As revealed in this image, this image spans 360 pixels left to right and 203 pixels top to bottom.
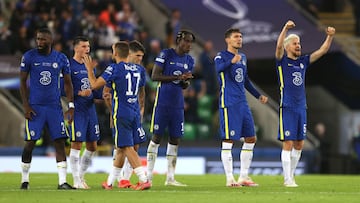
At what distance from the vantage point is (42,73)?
15.3 meters

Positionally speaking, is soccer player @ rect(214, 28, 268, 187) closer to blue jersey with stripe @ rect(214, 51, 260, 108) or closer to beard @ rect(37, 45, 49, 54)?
blue jersey with stripe @ rect(214, 51, 260, 108)

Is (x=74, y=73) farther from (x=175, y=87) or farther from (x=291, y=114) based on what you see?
(x=291, y=114)

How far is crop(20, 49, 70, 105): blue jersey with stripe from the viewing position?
15266 millimetres

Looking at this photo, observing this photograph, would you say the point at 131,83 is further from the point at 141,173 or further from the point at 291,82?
the point at 291,82

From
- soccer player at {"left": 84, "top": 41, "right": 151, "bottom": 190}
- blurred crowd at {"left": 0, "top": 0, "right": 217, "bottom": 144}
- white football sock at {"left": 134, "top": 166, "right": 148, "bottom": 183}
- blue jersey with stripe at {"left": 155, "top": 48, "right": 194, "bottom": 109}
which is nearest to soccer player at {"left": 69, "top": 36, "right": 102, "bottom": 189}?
soccer player at {"left": 84, "top": 41, "right": 151, "bottom": 190}

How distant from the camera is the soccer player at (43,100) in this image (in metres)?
15.2

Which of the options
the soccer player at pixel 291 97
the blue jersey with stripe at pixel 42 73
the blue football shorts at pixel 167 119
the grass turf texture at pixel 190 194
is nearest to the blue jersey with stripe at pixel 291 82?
the soccer player at pixel 291 97

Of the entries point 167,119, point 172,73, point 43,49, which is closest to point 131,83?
point 43,49

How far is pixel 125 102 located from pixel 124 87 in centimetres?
23

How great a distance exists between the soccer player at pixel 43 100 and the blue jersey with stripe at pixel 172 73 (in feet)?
6.42

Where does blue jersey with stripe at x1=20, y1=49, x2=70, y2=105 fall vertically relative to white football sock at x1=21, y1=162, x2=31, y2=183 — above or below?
above

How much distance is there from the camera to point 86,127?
1614cm

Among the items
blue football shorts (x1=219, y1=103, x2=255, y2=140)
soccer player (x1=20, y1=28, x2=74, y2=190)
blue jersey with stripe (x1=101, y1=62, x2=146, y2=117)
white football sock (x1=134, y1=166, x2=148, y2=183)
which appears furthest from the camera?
blue football shorts (x1=219, y1=103, x2=255, y2=140)

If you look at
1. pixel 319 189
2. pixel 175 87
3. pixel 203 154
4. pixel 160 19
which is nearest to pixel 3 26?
pixel 160 19
